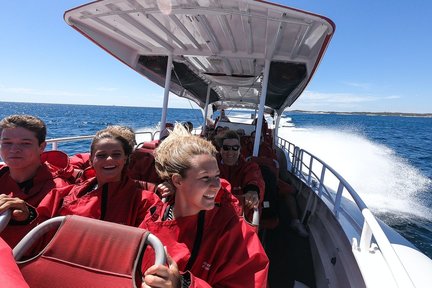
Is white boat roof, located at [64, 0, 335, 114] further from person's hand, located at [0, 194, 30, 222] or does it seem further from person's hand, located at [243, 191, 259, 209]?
person's hand, located at [0, 194, 30, 222]

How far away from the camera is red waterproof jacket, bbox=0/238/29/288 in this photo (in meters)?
0.89

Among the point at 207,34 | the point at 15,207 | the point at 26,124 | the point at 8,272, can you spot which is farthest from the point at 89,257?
the point at 207,34

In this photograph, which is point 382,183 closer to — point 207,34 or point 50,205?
point 207,34

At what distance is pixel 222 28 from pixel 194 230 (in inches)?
133

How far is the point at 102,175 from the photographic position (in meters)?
2.03

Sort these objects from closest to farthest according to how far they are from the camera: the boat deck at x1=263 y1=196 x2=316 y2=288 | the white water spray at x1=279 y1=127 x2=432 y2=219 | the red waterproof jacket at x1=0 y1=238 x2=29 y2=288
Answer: the red waterproof jacket at x1=0 y1=238 x2=29 y2=288, the boat deck at x1=263 y1=196 x2=316 y2=288, the white water spray at x1=279 y1=127 x2=432 y2=219

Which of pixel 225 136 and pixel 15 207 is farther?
pixel 225 136

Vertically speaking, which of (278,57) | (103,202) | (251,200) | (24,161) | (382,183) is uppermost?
(278,57)

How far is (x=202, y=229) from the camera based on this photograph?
4.61 ft

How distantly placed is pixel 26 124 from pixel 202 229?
166 cm

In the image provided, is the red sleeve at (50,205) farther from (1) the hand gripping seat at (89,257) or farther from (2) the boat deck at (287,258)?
(2) the boat deck at (287,258)

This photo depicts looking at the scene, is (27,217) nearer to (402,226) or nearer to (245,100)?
(402,226)

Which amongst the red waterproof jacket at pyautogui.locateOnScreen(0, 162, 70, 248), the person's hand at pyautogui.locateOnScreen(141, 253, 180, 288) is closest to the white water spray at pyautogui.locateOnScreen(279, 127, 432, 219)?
the red waterproof jacket at pyautogui.locateOnScreen(0, 162, 70, 248)

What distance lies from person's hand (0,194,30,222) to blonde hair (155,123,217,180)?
0.82m
